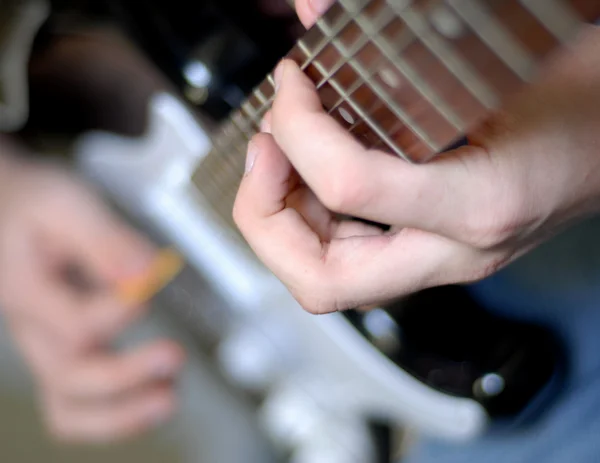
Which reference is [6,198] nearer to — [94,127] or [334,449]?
[94,127]

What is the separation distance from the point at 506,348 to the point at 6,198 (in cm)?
65

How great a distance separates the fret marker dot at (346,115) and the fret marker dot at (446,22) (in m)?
0.09

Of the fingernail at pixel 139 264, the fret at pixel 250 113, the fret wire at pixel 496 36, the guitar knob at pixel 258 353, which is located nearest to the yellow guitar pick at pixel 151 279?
the fingernail at pixel 139 264

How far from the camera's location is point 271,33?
63 cm

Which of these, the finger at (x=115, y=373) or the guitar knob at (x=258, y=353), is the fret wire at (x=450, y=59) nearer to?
the guitar knob at (x=258, y=353)

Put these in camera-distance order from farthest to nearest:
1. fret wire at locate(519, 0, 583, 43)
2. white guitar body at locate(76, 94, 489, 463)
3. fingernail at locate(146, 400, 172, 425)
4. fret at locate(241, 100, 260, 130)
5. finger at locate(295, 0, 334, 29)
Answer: fingernail at locate(146, 400, 172, 425) → white guitar body at locate(76, 94, 489, 463) → fret at locate(241, 100, 260, 130) → finger at locate(295, 0, 334, 29) → fret wire at locate(519, 0, 583, 43)

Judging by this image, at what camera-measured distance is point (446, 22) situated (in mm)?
230

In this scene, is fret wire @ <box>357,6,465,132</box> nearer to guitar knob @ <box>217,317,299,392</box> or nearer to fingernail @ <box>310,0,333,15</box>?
fingernail @ <box>310,0,333,15</box>

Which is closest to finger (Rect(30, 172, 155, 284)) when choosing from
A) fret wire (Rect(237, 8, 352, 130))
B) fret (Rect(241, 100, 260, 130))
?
fret (Rect(241, 100, 260, 130))

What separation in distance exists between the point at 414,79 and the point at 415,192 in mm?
55

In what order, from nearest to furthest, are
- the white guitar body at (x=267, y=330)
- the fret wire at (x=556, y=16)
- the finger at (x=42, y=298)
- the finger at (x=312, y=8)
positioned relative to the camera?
1. the fret wire at (x=556, y=16)
2. the finger at (x=312, y=8)
3. the white guitar body at (x=267, y=330)
4. the finger at (x=42, y=298)

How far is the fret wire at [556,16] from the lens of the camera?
0.65ft

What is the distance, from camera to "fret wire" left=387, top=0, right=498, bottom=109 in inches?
9.3

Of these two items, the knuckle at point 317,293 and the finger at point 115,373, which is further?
the finger at point 115,373
